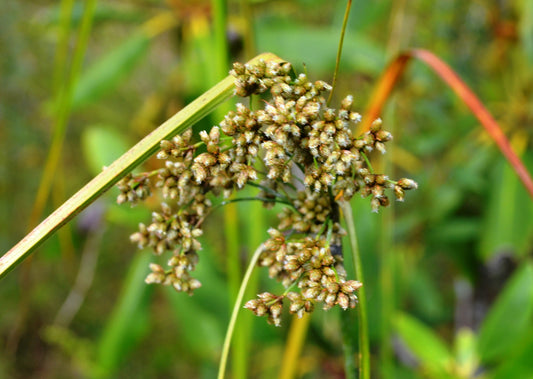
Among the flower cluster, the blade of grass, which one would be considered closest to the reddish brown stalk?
the flower cluster

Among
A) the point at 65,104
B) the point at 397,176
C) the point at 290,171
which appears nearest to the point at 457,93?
the point at 290,171

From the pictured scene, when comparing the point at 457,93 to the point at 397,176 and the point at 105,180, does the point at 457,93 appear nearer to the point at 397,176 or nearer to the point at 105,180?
the point at 105,180

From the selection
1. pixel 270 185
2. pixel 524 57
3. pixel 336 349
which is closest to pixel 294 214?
pixel 270 185

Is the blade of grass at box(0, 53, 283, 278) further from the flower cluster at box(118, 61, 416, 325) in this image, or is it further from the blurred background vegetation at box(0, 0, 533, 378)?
the blurred background vegetation at box(0, 0, 533, 378)

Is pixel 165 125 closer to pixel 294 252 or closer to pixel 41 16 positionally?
pixel 294 252

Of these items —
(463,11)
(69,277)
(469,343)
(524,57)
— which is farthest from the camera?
(69,277)

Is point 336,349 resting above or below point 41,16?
below
